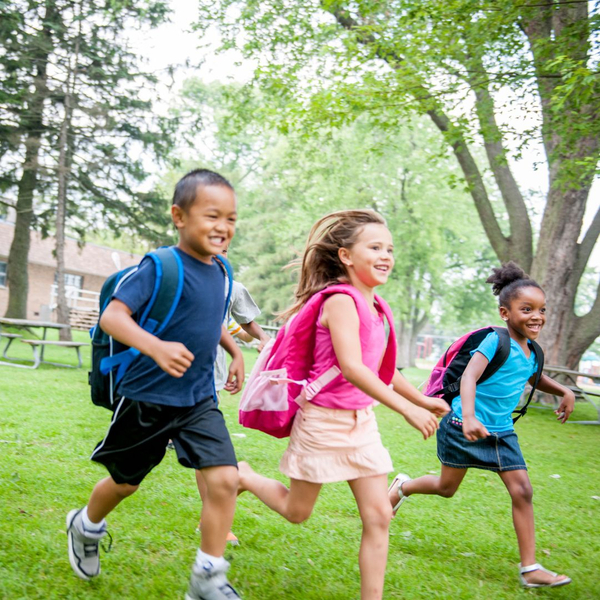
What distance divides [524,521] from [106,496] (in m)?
2.23

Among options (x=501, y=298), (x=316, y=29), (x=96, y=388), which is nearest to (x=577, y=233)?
(x=316, y=29)

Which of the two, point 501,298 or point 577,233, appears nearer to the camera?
point 501,298

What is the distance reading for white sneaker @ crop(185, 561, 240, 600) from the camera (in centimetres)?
290

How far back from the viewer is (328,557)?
409 cm

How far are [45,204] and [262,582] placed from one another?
21039mm

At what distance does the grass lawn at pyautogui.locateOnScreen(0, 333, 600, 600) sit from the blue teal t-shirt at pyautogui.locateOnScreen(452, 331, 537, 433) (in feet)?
2.87

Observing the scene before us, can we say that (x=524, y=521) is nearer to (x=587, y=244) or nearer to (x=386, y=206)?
(x=587, y=244)

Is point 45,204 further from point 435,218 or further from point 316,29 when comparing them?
point 435,218

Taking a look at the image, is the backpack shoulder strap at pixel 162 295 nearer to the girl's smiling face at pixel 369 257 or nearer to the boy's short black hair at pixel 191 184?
the boy's short black hair at pixel 191 184

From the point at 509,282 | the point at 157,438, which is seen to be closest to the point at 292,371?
the point at 157,438

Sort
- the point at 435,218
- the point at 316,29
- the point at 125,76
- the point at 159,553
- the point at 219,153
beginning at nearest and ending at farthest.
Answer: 1. the point at 159,553
2. the point at 316,29
3. the point at 125,76
4. the point at 435,218
5. the point at 219,153

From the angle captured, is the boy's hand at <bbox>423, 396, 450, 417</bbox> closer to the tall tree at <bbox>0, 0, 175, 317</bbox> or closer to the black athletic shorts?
the black athletic shorts

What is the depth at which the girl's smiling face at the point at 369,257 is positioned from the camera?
337cm

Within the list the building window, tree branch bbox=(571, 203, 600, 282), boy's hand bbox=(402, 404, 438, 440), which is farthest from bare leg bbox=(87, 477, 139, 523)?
the building window
